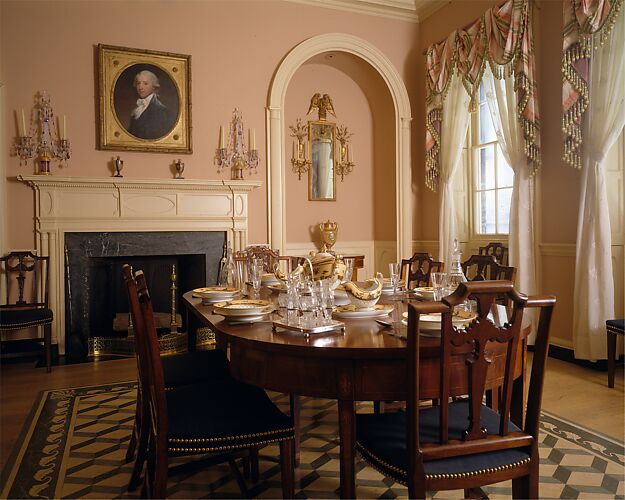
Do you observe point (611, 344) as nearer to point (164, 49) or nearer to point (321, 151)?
point (321, 151)

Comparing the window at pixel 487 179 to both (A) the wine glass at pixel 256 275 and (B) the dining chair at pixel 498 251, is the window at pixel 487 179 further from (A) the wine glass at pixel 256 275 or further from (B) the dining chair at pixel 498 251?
(A) the wine glass at pixel 256 275

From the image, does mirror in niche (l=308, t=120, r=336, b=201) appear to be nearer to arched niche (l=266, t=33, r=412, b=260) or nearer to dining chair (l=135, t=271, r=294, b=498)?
arched niche (l=266, t=33, r=412, b=260)

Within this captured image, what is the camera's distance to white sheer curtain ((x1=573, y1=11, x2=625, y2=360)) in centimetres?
364

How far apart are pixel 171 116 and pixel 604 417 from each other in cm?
436

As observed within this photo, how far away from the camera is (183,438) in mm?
1659

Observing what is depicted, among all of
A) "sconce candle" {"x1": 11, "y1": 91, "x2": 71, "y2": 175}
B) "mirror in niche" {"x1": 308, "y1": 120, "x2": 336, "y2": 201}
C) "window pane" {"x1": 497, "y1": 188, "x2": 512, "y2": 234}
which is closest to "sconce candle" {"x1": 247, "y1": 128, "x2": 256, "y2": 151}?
"mirror in niche" {"x1": 308, "y1": 120, "x2": 336, "y2": 201}

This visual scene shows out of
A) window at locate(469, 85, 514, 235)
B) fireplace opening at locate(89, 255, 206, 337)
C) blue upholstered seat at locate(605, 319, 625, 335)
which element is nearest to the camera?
blue upholstered seat at locate(605, 319, 625, 335)

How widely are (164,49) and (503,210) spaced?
3761 mm

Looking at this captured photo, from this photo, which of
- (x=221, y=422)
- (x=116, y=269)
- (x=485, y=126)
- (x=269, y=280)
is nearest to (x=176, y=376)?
(x=221, y=422)

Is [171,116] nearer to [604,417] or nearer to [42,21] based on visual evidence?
[42,21]

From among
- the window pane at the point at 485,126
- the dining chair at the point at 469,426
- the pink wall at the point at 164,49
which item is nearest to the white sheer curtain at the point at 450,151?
the window pane at the point at 485,126

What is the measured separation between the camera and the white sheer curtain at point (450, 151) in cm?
535

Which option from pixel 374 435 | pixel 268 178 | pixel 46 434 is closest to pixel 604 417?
pixel 374 435

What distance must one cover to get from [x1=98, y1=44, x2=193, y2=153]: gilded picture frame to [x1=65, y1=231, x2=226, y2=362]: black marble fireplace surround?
2.88 ft
